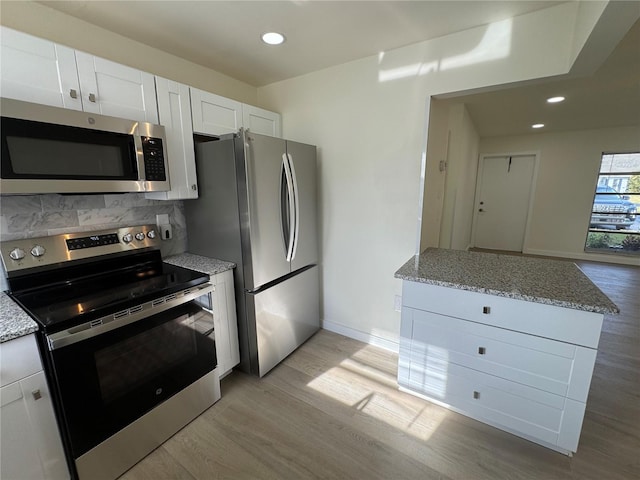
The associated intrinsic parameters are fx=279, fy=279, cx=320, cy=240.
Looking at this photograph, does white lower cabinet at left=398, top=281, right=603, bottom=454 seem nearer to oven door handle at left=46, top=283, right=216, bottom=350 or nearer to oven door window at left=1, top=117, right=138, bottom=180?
oven door handle at left=46, top=283, right=216, bottom=350

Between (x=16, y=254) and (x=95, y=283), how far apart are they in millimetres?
359

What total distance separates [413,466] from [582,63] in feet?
7.62

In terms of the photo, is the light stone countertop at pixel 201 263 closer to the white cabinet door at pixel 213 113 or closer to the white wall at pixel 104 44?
the white cabinet door at pixel 213 113

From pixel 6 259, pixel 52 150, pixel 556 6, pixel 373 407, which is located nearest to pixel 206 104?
pixel 52 150

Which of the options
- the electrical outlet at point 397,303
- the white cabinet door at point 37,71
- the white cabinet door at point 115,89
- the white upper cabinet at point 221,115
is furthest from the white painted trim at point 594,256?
the white cabinet door at point 37,71

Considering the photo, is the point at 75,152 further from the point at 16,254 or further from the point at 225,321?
the point at 225,321

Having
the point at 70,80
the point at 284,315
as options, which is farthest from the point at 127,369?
the point at 70,80

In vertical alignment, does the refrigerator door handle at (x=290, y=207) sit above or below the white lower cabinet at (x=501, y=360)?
above

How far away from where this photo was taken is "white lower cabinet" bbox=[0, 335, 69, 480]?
1.08m

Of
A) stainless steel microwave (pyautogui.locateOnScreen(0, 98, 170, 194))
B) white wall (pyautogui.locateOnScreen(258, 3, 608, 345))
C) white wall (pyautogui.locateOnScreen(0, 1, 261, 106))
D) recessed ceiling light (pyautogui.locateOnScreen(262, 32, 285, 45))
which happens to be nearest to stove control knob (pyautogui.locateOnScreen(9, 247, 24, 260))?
stainless steel microwave (pyautogui.locateOnScreen(0, 98, 170, 194))

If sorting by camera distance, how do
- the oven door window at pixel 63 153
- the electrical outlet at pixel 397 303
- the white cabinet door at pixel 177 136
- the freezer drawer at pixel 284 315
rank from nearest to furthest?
the oven door window at pixel 63 153 < the white cabinet door at pixel 177 136 < the freezer drawer at pixel 284 315 < the electrical outlet at pixel 397 303

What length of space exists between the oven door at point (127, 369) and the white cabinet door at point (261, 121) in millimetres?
1515

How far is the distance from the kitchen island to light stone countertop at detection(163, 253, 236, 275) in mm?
1199

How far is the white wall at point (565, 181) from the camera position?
16.4ft
